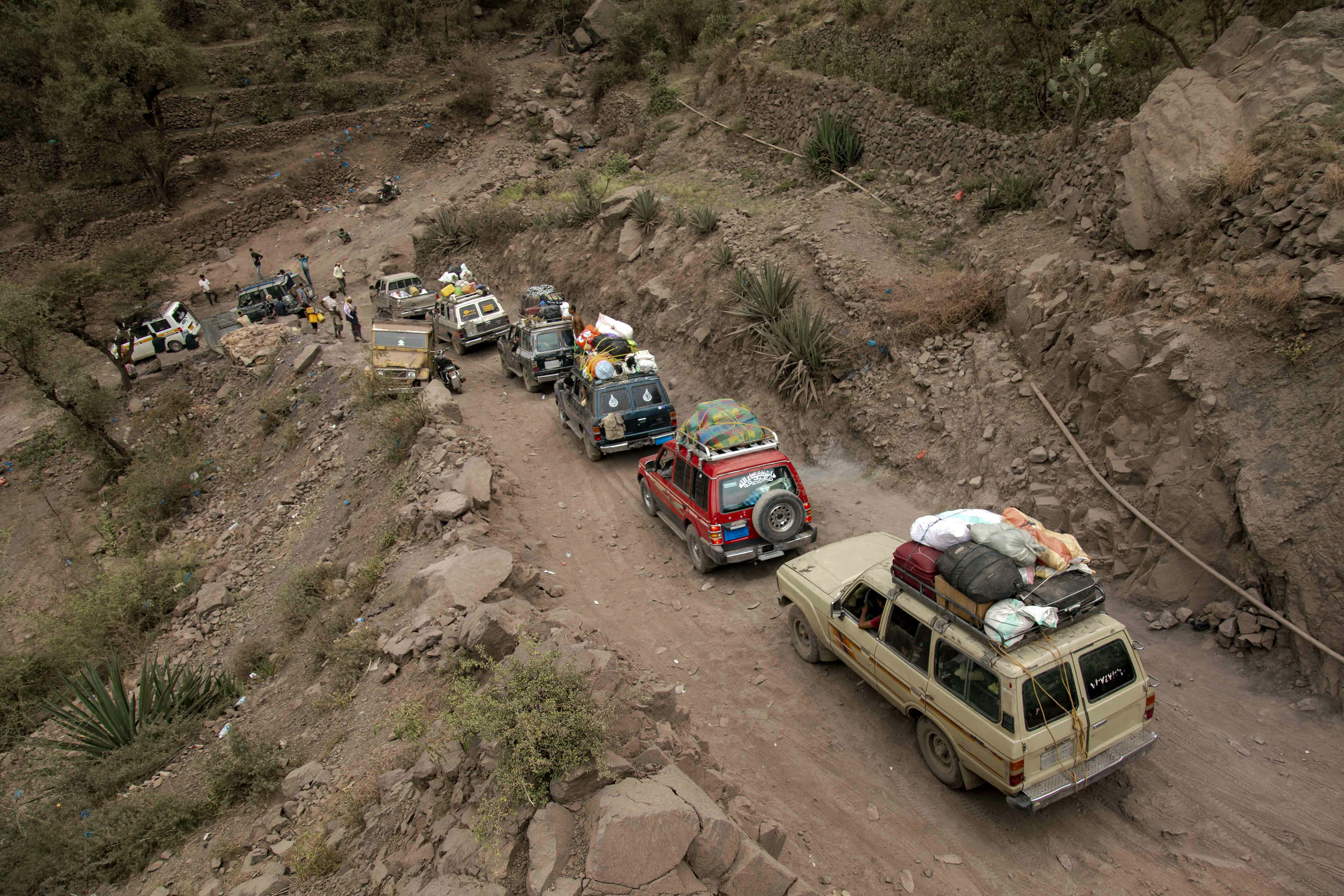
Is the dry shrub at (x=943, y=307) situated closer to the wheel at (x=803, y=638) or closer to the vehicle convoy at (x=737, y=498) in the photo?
the vehicle convoy at (x=737, y=498)

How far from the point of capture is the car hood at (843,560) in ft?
24.5

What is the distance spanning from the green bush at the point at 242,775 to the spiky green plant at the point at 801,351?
29.9ft

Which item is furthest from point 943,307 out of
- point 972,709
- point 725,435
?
point 972,709

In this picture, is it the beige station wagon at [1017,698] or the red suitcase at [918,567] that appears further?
the red suitcase at [918,567]

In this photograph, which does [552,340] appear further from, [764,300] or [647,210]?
[764,300]

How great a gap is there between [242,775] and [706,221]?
14.1 m

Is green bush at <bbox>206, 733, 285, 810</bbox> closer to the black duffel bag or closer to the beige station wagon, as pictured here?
the beige station wagon

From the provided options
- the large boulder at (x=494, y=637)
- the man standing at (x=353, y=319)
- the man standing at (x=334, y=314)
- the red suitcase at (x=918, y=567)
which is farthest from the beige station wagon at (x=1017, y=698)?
the man standing at (x=334, y=314)

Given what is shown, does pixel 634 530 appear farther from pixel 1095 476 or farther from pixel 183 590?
pixel 183 590

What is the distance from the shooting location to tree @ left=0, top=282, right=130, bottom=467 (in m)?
19.0

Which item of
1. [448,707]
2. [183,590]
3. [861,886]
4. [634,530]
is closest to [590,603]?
[634,530]

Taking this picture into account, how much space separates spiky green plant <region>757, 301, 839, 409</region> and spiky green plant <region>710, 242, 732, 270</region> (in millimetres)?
3254

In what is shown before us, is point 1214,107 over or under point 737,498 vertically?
over

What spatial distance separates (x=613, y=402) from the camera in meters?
13.1
